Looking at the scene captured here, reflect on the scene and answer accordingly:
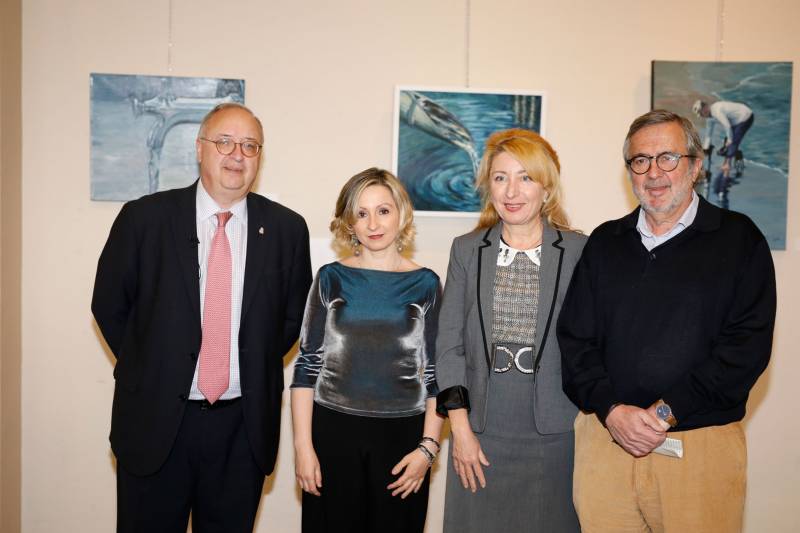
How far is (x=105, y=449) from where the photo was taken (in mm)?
3408

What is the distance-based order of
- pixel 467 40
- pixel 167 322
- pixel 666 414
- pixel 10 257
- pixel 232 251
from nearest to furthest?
1. pixel 666 414
2. pixel 167 322
3. pixel 232 251
4. pixel 10 257
5. pixel 467 40

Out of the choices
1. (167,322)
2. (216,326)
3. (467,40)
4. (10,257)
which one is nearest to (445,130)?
(467,40)

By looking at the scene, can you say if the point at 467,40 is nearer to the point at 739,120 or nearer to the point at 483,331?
the point at 739,120

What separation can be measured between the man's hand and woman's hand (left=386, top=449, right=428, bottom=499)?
0.64m

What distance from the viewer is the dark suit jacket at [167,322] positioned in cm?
230

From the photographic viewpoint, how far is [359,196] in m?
2.34

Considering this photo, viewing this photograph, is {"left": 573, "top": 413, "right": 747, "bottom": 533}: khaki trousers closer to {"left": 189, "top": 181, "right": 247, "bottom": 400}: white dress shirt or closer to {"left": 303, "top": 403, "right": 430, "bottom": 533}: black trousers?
{"left": 303, "top": 403, "right": 430, "bottom": 533}: black trousers

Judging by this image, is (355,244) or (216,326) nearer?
(216,326)

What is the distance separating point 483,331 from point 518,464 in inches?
18.1

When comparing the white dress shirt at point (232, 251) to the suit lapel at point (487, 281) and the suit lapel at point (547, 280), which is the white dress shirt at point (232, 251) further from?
the suit lapel at point (547, 280)

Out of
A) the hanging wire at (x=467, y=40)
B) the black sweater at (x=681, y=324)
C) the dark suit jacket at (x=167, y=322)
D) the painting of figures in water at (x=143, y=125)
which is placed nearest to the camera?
the black sweater at (x=681, y=324)

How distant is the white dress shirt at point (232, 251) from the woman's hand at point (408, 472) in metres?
0.68

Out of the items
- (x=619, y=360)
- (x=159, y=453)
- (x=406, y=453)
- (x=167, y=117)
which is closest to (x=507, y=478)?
(x=406, y=453)

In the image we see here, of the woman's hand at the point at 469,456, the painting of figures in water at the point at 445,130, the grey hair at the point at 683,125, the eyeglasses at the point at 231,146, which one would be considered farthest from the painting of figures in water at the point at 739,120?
the eyeglasses at the point at 231,146
